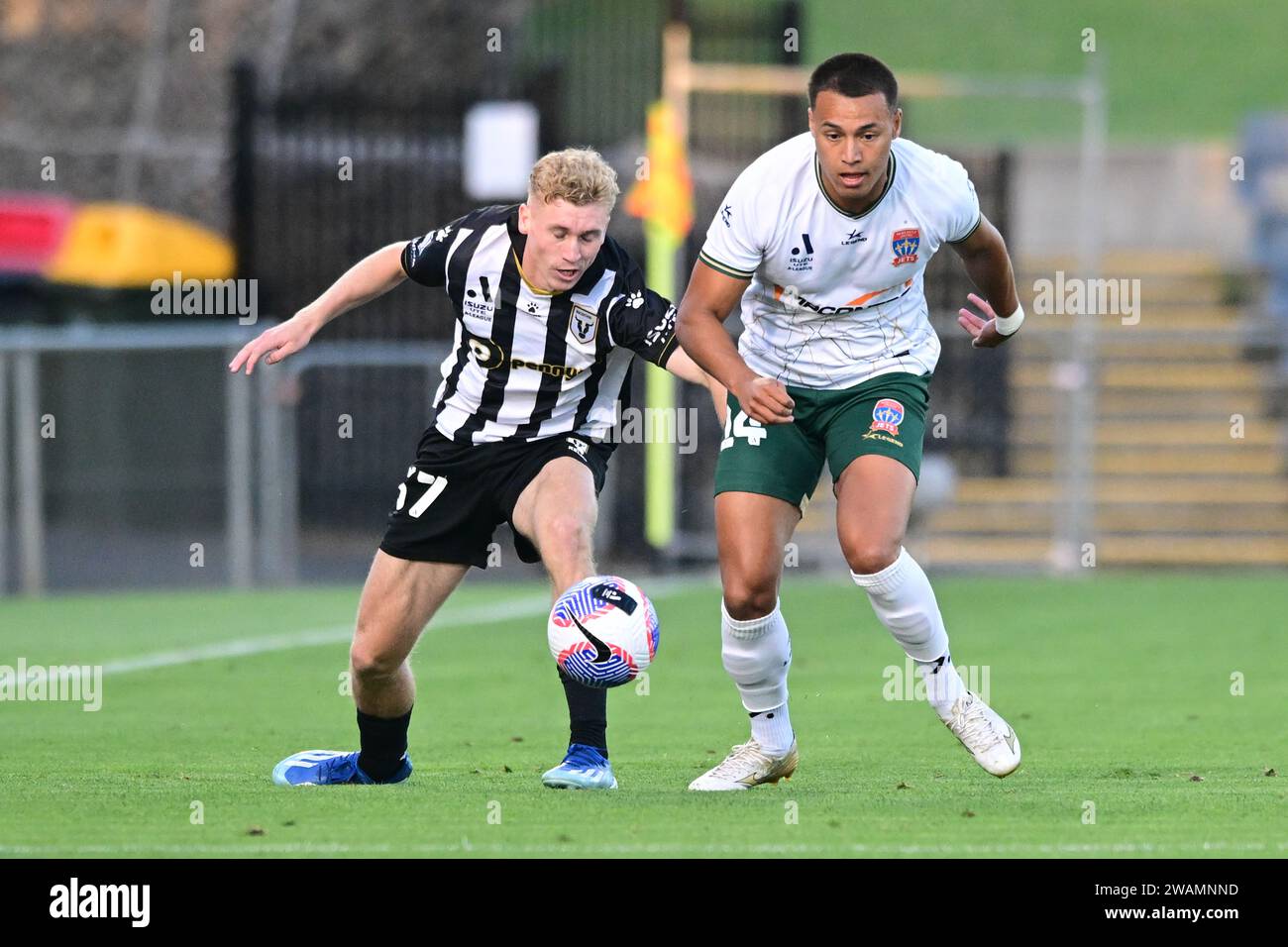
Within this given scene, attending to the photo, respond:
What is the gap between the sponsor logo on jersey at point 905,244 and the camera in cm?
725

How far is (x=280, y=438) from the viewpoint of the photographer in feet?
59.9

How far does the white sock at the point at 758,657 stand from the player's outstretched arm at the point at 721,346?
31.4 inches

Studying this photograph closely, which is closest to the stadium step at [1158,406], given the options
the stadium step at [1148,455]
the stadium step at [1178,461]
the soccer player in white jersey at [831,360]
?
the stadium step at [1148,455]

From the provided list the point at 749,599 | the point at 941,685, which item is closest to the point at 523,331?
the point at 749,599

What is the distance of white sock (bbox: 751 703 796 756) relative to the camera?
24.6 feet

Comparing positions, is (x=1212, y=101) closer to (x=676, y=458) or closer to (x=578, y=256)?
(x=676, y=458)

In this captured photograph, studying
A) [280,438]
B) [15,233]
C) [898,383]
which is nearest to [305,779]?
[898,383]

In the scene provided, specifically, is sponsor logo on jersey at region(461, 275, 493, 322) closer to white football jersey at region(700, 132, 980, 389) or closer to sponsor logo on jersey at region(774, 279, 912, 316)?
white football jersey at region(700, 132, 980, 389)

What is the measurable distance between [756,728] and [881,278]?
1558 mm

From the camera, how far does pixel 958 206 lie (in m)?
7.34

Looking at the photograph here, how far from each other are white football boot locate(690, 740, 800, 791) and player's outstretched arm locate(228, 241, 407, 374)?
196 cm

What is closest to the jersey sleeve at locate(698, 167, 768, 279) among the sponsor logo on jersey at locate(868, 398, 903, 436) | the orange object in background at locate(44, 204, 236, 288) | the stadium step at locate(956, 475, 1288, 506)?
the sponsor logo on jersey at locate(868, 398, 903, 436)

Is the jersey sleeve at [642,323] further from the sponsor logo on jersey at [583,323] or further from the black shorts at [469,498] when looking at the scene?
the black shorts at [469,498]

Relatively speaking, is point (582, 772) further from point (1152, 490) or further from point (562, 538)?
point (1152, 490)
